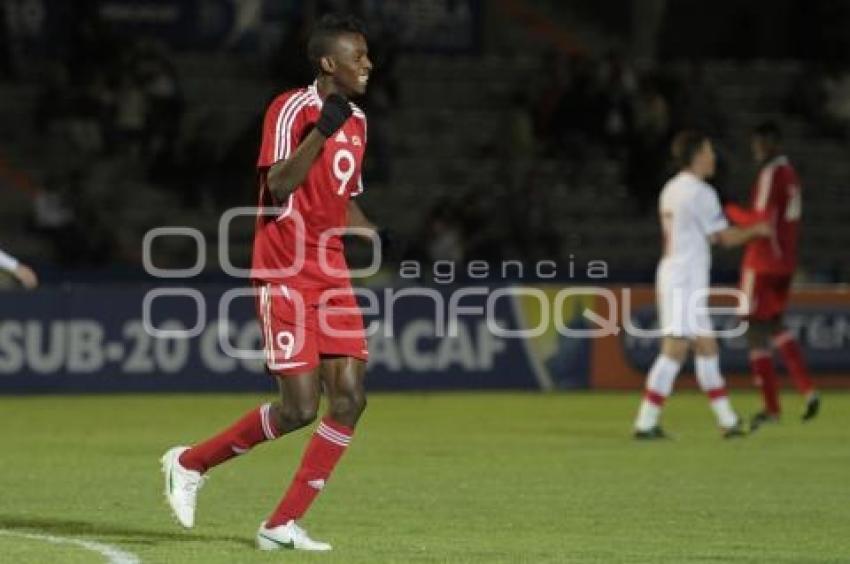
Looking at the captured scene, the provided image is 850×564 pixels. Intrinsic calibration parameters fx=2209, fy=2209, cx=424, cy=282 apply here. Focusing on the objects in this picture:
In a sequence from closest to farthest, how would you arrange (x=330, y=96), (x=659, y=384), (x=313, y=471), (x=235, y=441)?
(x=330, y=96) → (x=313, y=471) → (x=235, y=441) → (x=659, y=384)

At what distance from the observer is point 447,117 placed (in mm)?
29297

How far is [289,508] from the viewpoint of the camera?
Result: 32.1 ft

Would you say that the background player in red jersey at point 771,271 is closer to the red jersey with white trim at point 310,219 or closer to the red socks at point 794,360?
the red socks at point 794,360

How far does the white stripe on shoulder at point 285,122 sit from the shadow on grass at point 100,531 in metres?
1.79

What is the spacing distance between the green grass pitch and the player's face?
2085 mm

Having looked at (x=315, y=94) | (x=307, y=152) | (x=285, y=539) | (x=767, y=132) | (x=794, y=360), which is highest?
(x=315, y=94)

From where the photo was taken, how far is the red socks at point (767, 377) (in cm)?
1812

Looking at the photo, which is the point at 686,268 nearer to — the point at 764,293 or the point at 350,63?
the point at 764,293

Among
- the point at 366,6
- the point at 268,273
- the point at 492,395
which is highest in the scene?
the point at 268,273

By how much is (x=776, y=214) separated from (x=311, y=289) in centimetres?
934

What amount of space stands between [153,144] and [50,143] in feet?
4.44

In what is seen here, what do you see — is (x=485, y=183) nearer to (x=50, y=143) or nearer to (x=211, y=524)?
(x=50, y=143)

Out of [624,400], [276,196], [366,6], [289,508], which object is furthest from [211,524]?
[366,6]

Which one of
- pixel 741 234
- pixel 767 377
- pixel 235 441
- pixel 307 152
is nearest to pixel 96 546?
pixel 235 441
